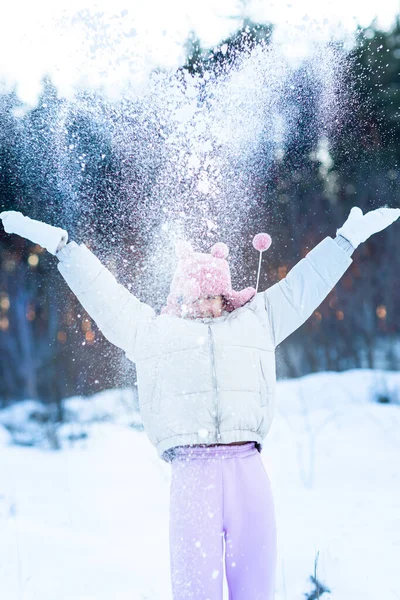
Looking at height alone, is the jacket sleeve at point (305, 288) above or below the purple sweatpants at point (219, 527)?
above

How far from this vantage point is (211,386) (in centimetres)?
188

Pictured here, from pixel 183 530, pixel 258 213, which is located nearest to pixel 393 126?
pixel 258 213

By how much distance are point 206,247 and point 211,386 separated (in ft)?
8.81

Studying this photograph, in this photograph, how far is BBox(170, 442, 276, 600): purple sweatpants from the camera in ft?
5.88

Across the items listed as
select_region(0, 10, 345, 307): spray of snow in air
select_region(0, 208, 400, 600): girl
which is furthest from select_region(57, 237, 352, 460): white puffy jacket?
select_region(0, 10, 345, 307): spray of snow in air

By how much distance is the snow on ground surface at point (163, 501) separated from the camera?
9.58 feet

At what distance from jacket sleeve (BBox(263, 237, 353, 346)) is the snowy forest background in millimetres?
2656

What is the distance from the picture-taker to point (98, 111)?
4992mm

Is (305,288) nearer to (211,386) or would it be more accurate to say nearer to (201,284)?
(201,284)

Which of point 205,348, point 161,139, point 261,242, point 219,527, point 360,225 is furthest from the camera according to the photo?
point 161,139

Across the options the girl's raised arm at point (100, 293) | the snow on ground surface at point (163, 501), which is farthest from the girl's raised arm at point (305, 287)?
the snow on ground surface at point (163, 501)

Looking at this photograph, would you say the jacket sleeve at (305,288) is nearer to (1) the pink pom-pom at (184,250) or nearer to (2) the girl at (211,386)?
(2) the girl at (211,386)

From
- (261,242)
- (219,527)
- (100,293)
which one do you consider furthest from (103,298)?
(219,527)

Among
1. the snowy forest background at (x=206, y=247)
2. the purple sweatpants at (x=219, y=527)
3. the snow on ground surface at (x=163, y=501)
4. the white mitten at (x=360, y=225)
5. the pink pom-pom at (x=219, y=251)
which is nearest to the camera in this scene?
the purple sweatpants at (x=219, y=527)
